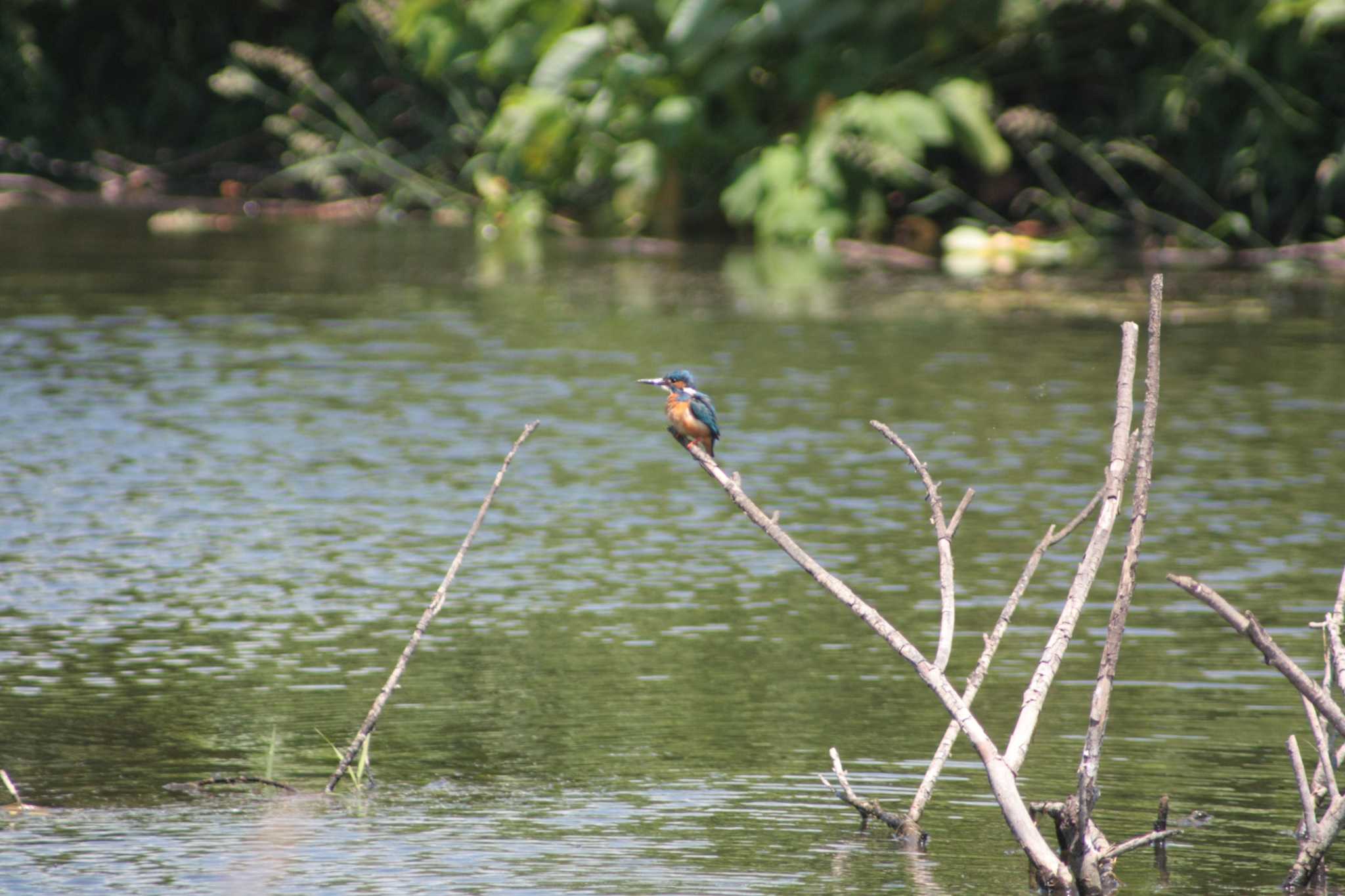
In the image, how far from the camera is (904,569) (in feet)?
28.0

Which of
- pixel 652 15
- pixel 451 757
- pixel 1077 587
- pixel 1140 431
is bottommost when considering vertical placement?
pixel 451 757

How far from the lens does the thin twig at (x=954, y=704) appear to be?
184 inches

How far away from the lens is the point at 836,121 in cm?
2155

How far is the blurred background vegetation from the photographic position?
20922 millimetres

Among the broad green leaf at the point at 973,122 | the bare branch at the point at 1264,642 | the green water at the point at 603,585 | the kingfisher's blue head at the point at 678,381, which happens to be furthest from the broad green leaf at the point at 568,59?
the bare branch at the point at 1264,642

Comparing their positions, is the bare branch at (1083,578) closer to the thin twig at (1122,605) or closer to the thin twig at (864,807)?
the thin twig at (1122,605)

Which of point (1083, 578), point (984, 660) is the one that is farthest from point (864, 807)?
point (1083, 578)

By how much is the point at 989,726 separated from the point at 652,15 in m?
17.0

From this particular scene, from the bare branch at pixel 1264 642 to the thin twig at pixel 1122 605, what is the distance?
12.5 inches

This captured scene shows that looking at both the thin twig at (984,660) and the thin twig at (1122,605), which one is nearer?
the thin twig at (1122,605)

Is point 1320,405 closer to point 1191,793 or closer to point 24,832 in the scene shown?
point 1191,793

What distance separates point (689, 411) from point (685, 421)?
2 cm

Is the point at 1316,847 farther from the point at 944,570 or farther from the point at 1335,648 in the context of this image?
the point at 944,570

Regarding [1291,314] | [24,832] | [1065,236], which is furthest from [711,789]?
[1065,236]
